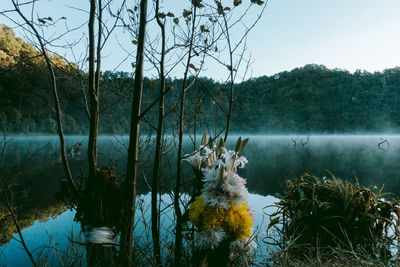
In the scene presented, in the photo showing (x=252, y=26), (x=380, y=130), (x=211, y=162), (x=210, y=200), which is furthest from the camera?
(x=380, y=130)

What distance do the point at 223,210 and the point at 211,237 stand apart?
155 millimetres

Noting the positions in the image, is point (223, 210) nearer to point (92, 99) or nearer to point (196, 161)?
point (196, 161)

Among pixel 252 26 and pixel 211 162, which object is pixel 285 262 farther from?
pixel 252 26

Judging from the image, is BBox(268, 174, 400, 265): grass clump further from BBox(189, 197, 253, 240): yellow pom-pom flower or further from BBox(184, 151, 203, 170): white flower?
BBox(184, 151, 203, 170): white flower

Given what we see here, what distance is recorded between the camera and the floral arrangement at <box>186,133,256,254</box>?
1233mm

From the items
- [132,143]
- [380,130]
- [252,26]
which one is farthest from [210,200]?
[380,130]

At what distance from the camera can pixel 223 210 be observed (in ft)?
4.20

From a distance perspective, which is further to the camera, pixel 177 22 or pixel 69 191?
pixel 177 22

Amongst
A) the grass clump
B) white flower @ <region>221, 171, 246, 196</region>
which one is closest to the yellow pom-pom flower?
white flower @ <region>221, 171, 246, 196</region>

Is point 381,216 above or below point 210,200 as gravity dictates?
below

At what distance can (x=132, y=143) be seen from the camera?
1.33 m

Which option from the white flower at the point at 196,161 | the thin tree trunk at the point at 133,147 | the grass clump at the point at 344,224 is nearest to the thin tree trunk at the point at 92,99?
the thin tree trunk at the point at 133,147

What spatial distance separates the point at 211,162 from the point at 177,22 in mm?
1080

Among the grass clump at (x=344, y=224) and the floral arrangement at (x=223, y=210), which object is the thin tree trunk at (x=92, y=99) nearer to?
the floral arrangement at (x=223, y=210)
